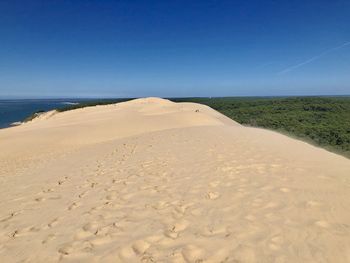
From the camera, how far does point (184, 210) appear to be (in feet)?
15.8

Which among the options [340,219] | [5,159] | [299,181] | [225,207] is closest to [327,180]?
[299,181]

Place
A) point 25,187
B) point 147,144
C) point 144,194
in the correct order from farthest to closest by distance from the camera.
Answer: point 147,144 < point 25,187 < point 144,194

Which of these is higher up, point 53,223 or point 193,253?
point 193,253

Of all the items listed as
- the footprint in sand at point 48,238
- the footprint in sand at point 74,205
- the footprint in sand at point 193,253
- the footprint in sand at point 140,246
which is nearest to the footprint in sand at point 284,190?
the footprint in sand at point 193,253

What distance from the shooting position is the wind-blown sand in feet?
11.8

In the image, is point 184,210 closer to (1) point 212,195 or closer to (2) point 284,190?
(1) point 212,195

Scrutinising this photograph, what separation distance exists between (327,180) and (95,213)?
4.74 m

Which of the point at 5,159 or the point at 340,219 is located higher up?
the point at 340,219

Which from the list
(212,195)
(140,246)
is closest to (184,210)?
(212,195)

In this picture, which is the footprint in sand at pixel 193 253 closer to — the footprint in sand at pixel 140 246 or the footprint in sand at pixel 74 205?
the footprint in sand at pixel 140 246

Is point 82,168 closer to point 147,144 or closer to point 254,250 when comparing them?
point 147,144

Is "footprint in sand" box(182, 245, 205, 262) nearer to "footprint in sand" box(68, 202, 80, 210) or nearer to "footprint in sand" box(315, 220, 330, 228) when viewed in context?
"footprint in sand" box(315, 220, 330, 228)

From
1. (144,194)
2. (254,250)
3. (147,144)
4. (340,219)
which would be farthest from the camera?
(147,144)

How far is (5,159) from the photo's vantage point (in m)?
13.5
